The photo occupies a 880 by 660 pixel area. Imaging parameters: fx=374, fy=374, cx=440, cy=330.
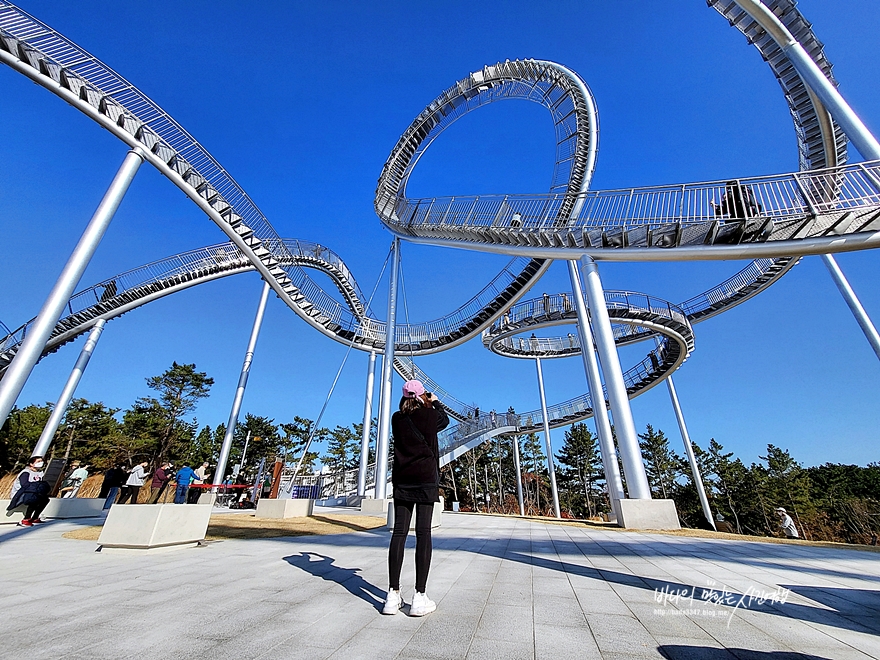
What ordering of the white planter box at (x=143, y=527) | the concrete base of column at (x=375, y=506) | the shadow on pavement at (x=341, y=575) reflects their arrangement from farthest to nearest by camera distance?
the concrete base of column at (x=375, y=506) < the white planter box at (x=143, y=527) < the shadow on pavement at (x=341, y=575)

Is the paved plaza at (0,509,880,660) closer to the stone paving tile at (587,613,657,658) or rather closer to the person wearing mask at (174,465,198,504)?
the stone paving tile at (587,613,657,658)

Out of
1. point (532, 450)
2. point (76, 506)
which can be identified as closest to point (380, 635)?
point (76, 506)

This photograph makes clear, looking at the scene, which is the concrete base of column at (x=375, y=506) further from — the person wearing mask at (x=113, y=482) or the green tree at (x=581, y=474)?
the green tree at (x=581, y=474)

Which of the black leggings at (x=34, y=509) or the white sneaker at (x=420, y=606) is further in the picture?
the black leggings at (x=34, y=509)

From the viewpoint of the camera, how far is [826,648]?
206 centimetres

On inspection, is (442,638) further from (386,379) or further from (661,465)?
(661,465)

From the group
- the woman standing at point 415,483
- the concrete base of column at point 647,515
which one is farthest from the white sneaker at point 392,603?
the concrete base of column at point 647,515

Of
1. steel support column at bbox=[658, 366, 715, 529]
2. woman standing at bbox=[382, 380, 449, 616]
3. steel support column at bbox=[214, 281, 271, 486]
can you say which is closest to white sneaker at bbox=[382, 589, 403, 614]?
woman standing at bbox=[382, 380, 449, 616]

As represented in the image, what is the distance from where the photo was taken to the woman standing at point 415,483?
102 inches

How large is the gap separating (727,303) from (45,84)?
1097 inches

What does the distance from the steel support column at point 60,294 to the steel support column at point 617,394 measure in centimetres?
1323

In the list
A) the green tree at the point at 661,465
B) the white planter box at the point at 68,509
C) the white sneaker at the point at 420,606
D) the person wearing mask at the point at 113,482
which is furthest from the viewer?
the green tree at the point at 661,465

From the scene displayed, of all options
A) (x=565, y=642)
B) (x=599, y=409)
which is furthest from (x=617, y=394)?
(x=565, y=642)

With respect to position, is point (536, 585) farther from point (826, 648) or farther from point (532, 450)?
point (532, 450)
